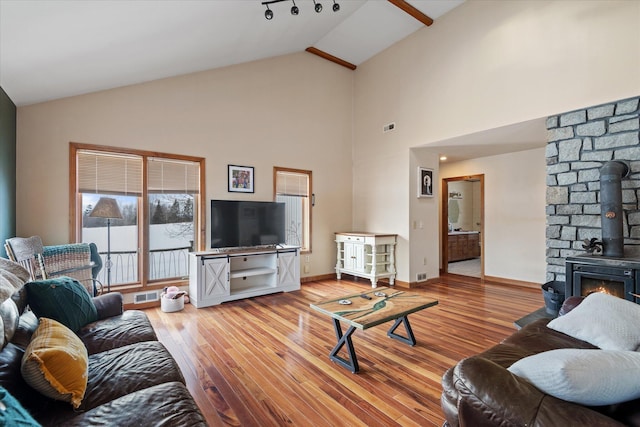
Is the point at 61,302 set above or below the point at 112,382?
above

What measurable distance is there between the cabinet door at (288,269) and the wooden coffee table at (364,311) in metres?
2.07

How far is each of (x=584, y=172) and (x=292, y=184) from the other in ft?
13.1

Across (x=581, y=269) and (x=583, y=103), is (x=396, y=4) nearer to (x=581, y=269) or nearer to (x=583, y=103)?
(x=583, y=103)

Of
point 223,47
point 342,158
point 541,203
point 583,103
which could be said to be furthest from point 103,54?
point 541,203

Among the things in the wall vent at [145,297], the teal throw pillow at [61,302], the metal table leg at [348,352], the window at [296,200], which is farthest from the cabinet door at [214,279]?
the metal table leg at [348,352]

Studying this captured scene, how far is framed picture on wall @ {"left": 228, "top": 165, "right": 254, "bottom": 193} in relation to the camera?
183 inches

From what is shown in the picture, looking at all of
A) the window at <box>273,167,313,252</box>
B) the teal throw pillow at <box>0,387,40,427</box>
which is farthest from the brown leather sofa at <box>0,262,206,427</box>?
the window at <box>273,167,313,252</box>

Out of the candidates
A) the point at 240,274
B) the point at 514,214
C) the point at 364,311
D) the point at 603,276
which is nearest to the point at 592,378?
the point at 364,311

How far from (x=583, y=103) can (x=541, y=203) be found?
2160 mm

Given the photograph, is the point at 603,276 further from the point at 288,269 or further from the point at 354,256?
the point at 288,269

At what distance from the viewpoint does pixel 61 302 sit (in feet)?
6.36

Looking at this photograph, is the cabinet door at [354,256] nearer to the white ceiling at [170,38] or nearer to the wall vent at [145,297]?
the white ceiling at [170,38]

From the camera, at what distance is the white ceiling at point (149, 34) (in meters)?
2.10

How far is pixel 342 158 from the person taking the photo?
6.02 m
